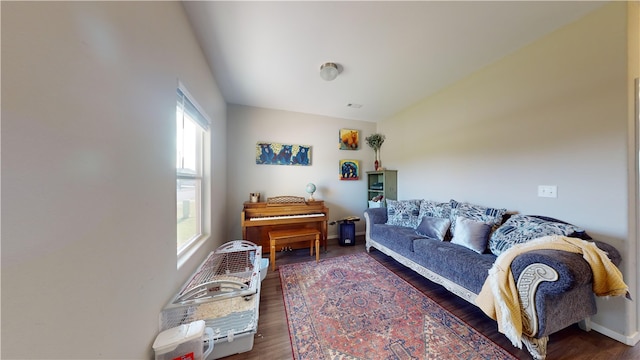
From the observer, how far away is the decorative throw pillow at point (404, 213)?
112 inches

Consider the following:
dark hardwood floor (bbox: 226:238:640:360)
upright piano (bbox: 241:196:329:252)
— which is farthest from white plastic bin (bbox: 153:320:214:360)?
upright piano (bbox: 241:196:329:252)

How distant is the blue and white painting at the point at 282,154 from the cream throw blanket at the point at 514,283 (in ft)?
9.76

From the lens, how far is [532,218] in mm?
1806

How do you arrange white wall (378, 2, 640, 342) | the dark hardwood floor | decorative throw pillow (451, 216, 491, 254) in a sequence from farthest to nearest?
1. decorative throw pillow (451, 216, 491, 254)
2. white wall (378, 2, 640, 342)
3. the dark hardwood floor

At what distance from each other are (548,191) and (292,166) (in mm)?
3297

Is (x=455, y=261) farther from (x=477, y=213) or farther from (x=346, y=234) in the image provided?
(x=346, y=234)

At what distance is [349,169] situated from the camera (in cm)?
402

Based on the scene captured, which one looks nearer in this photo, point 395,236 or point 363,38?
point 363,38

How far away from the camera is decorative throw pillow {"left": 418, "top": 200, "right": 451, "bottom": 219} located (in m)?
2.54

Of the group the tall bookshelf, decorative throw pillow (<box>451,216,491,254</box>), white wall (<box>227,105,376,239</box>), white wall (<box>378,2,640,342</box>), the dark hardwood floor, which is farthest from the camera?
the tall bookshelf

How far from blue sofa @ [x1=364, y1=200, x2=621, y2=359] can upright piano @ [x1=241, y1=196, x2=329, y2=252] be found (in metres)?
0.90

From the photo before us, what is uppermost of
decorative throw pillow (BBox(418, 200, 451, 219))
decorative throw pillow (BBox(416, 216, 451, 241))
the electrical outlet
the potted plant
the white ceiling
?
the white ceiling

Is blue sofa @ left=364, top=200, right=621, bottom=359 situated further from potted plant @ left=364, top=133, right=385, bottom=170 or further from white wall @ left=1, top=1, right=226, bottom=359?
white wall @ left=1, top=1, right=226, bottom=359

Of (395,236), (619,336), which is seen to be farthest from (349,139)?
(619,336)
